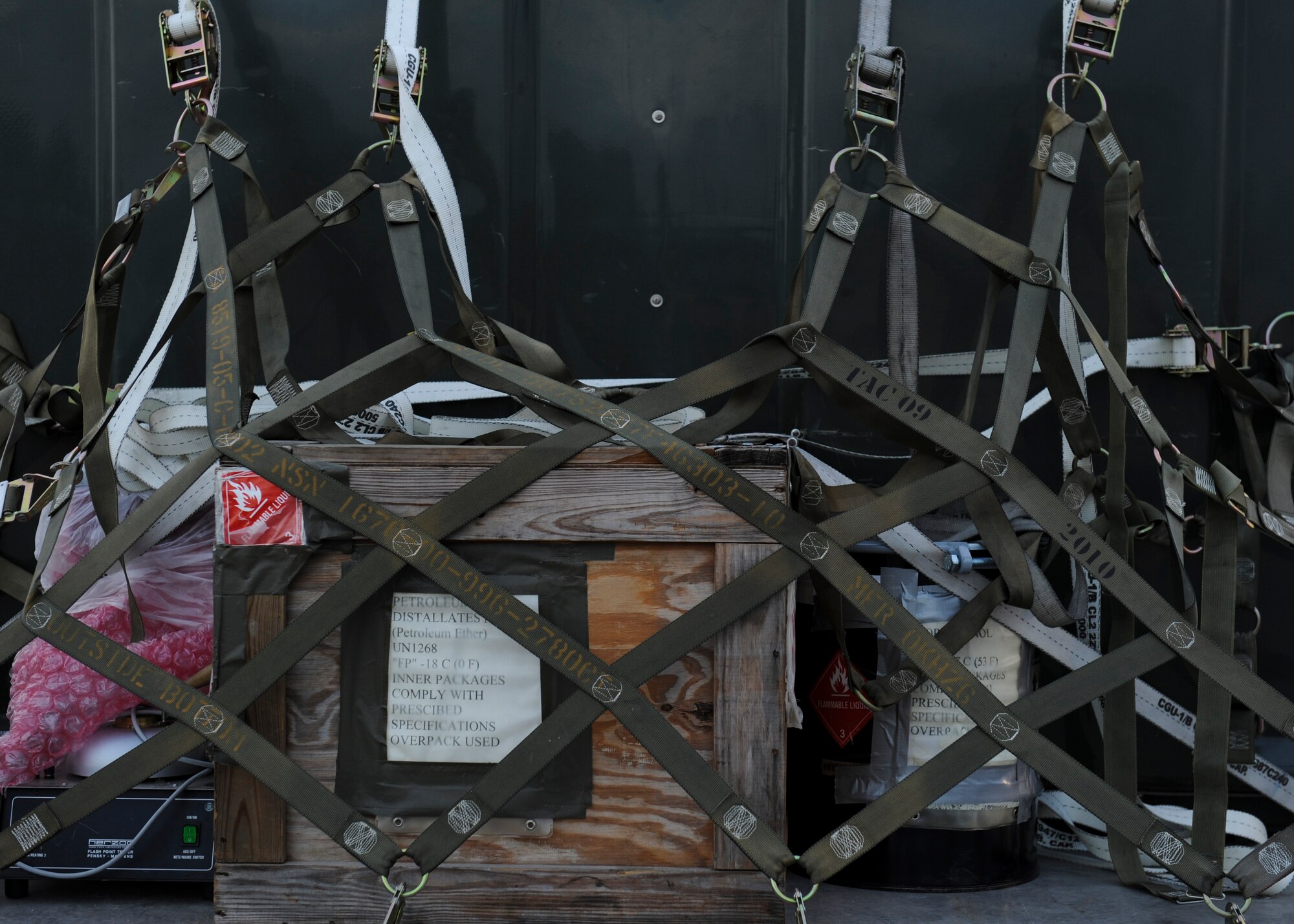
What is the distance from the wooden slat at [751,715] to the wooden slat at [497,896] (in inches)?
2.5

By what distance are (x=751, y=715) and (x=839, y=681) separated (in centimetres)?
28

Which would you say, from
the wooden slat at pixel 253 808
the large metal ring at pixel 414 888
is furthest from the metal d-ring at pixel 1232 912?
the wooden slat at pixel 253 808

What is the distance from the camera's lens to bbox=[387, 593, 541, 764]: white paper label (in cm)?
138

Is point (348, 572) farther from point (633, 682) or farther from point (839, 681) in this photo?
point (839, 681)

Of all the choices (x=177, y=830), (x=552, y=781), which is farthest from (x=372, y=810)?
(x=177, y=830)

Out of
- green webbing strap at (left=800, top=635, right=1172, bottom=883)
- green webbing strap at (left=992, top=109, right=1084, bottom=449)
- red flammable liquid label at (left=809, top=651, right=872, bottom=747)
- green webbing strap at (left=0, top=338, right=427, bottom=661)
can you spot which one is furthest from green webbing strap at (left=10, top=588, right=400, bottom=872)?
green webbing strap at (left=992, top=109, right=1084, bottom=449)

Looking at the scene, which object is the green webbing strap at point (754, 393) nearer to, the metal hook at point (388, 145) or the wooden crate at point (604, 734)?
the wooden crate at point (604, 734)

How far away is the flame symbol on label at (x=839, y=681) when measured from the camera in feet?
5.30

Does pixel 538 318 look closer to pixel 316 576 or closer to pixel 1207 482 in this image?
pixel 316 576

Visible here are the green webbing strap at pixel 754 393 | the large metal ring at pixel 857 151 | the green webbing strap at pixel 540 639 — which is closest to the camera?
the green webbing strap at pixel 540 639

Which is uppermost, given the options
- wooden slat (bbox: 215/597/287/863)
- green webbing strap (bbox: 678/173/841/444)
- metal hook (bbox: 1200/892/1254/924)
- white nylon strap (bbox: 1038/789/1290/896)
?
green webbing strap (bbox: 678/173/841/444)

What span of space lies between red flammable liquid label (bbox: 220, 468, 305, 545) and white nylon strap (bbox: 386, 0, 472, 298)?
1.40ft

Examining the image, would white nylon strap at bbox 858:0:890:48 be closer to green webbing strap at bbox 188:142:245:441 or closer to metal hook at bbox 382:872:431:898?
green webbing strap at bbox 188:142:245:441

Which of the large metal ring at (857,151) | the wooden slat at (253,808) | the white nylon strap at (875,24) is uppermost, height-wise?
the white nylon strap at (875,24)
